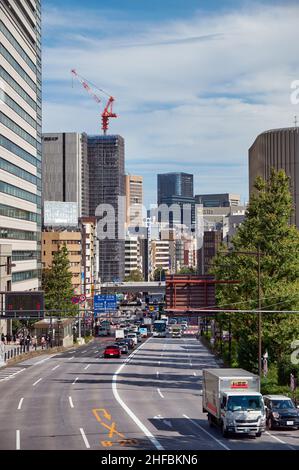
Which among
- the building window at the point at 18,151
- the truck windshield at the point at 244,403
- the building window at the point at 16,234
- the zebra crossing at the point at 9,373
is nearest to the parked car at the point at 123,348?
the building window at the point at 16,234

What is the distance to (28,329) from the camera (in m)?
127

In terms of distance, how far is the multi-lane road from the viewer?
1442 inches

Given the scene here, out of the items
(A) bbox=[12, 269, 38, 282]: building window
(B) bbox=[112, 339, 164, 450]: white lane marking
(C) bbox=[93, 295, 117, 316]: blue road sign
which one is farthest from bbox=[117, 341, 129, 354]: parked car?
(B) bbox=[112, 339, 164, 450]: white lane marking

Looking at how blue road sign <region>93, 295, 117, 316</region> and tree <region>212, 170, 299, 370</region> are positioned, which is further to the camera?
blue road sign <region>93, 295, 117, 316</region>

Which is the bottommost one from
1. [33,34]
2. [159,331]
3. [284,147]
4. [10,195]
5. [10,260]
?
[159,331]

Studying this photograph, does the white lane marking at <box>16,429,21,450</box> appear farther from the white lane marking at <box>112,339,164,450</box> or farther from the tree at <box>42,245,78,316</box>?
the tree at <box>42,245,78,316</box>

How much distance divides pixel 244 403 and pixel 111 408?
1374 centimetres

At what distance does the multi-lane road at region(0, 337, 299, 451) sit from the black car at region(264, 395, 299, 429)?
54 centimetres

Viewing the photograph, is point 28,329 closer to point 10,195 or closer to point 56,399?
point 10,195

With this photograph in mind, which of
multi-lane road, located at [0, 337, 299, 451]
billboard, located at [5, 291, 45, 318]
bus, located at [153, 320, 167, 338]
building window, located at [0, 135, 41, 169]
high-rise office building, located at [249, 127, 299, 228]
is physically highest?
high-rise office building, located at [249, 127, 299, 228]

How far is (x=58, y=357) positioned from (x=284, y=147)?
A: 295ft

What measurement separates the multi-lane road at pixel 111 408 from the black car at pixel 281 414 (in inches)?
21.1

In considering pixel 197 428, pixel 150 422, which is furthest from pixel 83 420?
pixel 197 428

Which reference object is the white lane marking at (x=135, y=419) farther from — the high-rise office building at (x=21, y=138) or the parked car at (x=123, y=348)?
the high-rise office building at (x=21, y=138)
